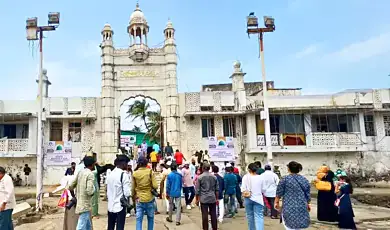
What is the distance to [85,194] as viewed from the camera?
229 inches

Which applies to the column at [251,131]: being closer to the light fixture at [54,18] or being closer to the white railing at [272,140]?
the white railing at [272,140]

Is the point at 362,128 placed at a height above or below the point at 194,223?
above

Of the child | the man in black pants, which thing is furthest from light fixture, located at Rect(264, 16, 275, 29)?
the man in black pants

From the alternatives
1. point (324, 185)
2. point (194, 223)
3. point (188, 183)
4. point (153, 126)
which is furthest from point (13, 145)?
point (324, 185)

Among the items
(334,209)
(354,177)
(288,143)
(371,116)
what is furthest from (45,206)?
(371,116)

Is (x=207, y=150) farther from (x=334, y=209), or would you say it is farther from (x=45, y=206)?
(x=334, y=209)

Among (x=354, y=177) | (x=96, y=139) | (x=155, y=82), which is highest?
(x=155, y=82)

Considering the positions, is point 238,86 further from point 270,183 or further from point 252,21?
point 270,183

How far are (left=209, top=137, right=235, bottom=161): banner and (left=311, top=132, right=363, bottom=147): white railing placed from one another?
5.32m

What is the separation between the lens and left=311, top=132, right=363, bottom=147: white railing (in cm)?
2123

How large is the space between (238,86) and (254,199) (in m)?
16.7

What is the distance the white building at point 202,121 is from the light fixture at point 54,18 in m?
9.56

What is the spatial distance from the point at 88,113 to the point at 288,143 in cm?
1316

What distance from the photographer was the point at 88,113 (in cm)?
2159
